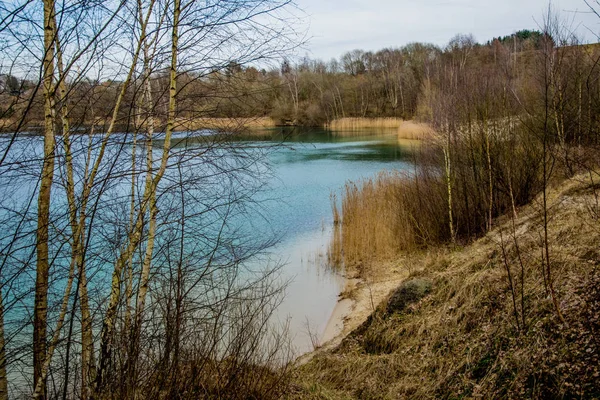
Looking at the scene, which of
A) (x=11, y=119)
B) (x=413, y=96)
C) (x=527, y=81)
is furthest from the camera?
(x=413, y=96)

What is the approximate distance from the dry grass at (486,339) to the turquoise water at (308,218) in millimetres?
1585

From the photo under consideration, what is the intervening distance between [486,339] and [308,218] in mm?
9021

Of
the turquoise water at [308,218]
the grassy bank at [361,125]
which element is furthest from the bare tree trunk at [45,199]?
the grassy bank at [361,125]

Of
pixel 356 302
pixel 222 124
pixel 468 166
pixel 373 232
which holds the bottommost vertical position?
pixel 356 302

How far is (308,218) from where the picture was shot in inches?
525

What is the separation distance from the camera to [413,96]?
49.2 meters

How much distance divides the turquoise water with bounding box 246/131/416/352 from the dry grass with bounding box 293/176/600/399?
5.20ft

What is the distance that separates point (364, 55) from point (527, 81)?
189 ft

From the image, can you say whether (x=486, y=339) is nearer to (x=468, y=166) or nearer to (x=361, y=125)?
(x=468, y=166)

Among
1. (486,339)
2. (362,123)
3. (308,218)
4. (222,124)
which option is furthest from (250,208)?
(362,123)

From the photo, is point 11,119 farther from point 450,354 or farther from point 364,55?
point 364,55

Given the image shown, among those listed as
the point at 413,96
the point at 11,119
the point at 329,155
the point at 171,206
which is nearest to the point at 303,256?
the point at 171,206

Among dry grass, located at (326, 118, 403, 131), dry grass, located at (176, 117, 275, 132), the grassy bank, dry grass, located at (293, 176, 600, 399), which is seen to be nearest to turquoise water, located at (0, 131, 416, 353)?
dry grass, located at (176, 117, 275, 132)

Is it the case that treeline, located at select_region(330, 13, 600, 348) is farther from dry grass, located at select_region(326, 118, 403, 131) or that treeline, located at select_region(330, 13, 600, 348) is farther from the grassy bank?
dry grass, located at select_region(326, 118, 403, 131)
